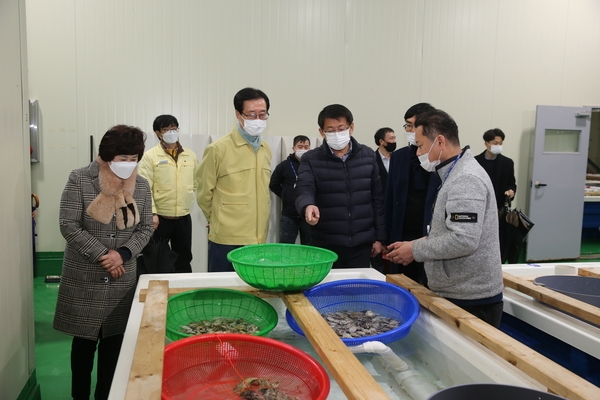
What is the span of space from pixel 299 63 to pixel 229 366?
4620 millimetres

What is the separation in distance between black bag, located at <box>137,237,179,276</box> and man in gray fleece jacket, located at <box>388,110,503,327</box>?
1.42 m

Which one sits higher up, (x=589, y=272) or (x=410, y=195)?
(x=410, y=195)

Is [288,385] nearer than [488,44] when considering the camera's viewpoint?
Yes

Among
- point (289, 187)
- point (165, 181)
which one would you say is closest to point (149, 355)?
point (165, 181)

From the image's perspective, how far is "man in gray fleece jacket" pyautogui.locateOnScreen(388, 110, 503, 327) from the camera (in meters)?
1.57

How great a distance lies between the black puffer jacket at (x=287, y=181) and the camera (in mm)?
4621

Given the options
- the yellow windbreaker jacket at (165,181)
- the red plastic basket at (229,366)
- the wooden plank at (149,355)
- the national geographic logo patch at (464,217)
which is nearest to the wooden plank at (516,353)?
the national geographic logo patch at (464,217)

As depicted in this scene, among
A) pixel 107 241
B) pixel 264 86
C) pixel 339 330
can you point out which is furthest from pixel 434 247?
pixel 264 86

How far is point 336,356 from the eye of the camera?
46.0 inches

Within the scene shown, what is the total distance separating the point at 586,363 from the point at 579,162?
558 cm

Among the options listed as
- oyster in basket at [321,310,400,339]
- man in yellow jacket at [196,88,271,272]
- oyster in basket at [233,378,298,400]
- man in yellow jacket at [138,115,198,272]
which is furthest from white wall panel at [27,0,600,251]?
oyster in basket at [233,378,298,400]

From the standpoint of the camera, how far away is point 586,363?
1.55 meters

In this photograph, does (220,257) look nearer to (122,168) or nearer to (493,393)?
(122,168)

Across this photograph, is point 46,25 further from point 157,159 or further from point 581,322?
point 581,322
